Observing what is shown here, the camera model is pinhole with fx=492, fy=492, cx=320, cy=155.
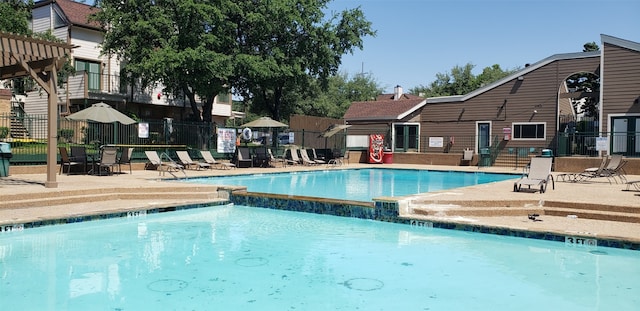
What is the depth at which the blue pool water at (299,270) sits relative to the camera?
4871 mm

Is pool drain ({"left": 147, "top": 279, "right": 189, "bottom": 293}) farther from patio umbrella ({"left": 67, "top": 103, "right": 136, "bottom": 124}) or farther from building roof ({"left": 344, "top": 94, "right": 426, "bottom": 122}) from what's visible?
building roof ({"left": 344, "top": 94, "right": 426, "bottom": 122})

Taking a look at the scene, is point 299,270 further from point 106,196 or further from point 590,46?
point 590,46

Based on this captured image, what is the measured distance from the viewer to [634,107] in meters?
20.6

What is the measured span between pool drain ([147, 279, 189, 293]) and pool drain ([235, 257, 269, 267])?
977mm

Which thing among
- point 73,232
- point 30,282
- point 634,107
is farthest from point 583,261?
point 634,107

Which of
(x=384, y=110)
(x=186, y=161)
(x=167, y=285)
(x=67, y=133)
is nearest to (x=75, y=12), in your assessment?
(x=67, y=133)

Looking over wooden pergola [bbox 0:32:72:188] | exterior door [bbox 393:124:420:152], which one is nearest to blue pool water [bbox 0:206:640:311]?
wooden pergola [bbox 0:32:72:188]

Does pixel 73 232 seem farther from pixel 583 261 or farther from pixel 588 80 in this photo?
pixel 588 80

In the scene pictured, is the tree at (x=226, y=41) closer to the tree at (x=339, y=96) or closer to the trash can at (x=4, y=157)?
the trash can at (x=4, y=157)

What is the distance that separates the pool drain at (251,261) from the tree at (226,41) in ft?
43.2

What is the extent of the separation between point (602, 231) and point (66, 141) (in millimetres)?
18879

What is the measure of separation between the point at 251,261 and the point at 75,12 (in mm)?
23680

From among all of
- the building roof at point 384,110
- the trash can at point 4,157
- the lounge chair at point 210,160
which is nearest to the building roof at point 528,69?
the building roof at point 384,110

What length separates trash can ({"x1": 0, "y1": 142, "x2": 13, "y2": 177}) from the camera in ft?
41.1
